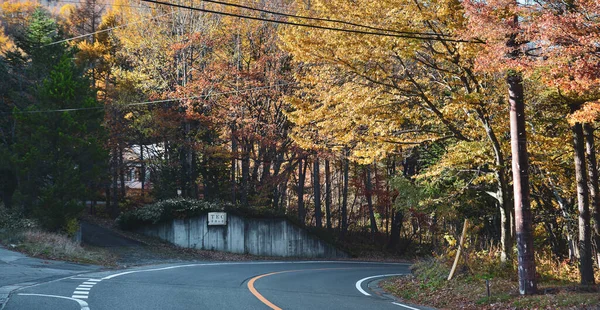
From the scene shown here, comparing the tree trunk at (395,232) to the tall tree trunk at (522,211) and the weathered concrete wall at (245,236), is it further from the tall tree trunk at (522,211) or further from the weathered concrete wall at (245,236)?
the tall tree trunk at (522,211)

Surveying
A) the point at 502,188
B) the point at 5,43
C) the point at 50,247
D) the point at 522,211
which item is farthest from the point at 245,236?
the point at 5,43

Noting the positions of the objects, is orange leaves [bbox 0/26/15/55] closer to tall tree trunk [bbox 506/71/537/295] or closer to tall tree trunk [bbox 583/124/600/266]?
tall tree trunk [bbox 506/71/537/295]

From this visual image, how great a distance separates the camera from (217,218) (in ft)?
97.2

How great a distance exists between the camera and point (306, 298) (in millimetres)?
12078

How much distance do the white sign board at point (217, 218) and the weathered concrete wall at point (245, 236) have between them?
0.35 m

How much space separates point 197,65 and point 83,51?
14557 millimetres

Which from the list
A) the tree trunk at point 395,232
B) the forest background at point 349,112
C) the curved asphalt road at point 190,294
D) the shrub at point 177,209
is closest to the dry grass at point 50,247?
the forest background at point 349,112

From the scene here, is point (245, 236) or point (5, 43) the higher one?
point (5, 43)

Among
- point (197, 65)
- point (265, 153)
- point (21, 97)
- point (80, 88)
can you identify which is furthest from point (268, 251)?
point (21, 97)

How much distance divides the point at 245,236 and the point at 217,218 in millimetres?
2055

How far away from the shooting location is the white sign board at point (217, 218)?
2953 centimetres

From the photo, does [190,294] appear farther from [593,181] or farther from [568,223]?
[568,223]

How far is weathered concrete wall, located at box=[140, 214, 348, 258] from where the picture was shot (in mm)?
29703

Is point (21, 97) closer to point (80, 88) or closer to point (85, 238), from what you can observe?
point (80, 88)
